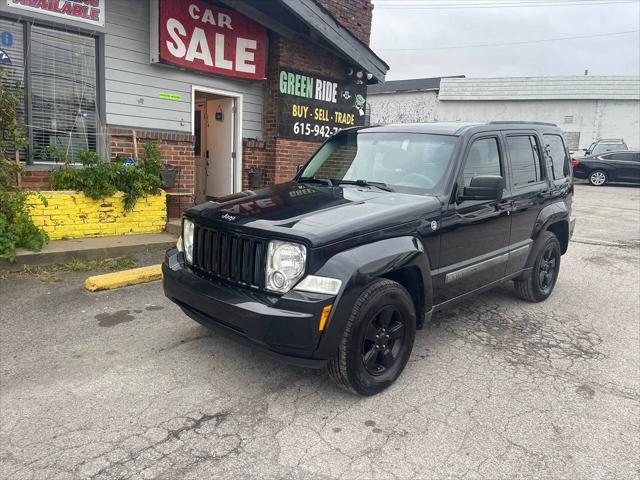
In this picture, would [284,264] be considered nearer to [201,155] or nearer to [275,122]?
[275,122]

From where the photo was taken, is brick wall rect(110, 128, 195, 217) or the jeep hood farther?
brick wall rect(110, 128, 195, 217)

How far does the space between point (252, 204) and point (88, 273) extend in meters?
3.25

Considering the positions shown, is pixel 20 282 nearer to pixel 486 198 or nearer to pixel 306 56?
pixel 486 198

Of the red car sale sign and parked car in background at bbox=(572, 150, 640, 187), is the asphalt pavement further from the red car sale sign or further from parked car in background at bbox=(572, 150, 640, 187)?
parked car in background at bbox=(572, 150, 640, 187)

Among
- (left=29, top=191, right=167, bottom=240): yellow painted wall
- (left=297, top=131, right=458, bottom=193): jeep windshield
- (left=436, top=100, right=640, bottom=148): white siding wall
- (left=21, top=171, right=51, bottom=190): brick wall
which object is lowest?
(left=29, top=191, right=167, bottom=240): yellow painted wall

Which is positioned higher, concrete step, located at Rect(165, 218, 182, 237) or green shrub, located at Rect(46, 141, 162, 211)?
green shrub, located at Rect(46, 141, 162, 211)

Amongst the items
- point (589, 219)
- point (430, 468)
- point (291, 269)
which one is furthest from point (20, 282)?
point (589, 219)

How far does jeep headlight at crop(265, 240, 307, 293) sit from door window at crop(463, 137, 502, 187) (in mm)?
1747

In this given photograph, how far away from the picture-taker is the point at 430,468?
2.65 meters

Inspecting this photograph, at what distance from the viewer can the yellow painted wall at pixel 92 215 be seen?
642 centimetres

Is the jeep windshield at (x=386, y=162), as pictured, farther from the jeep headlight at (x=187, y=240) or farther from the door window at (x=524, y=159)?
the jeep headlight at (x=187, y=240)

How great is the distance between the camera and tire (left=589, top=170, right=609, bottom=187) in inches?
780

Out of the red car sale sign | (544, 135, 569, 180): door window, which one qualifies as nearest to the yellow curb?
the red car sale sign

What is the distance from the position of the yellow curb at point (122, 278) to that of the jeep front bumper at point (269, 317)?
8.12ft
